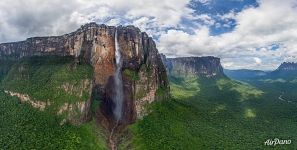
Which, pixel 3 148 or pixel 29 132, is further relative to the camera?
pixel 29 132

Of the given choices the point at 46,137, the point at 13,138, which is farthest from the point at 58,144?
the point at 13,138

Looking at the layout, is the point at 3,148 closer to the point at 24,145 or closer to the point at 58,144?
the point at 24,145

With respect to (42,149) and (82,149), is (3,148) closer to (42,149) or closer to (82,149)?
(42,149)

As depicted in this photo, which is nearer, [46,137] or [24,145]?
[24,145]

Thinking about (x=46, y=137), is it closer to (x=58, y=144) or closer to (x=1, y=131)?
(x=58, y=144)

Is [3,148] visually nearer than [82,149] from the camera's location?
Yes

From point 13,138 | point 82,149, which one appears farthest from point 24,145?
point 82,149

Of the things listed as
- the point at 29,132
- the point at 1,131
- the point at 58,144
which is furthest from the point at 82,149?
the point at 1,131
